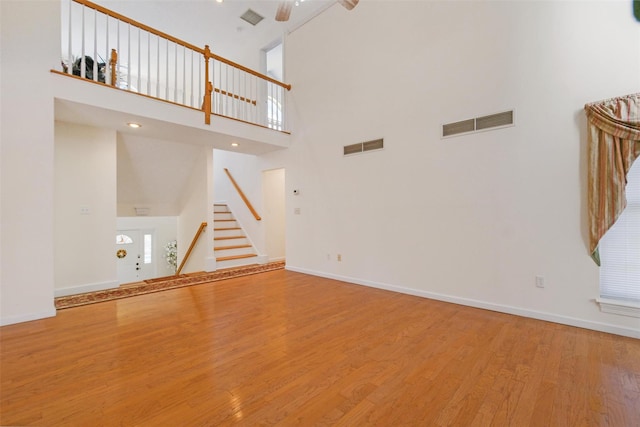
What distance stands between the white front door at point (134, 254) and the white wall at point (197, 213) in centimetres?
422

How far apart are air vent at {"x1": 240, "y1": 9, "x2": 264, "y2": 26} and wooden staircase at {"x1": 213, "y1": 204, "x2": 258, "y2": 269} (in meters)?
4.37

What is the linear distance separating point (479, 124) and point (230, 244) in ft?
17.1

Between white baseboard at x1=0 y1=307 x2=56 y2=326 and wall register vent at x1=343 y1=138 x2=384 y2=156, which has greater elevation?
wall register vent at x1=343 y1=138 x2=384 y2=156

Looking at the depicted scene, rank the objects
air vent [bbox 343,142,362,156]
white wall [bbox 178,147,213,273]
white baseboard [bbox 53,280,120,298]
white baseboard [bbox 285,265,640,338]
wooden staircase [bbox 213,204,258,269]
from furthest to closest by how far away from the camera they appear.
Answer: wooden staircase [bbox 213,204,258,269] → white wall [bbox 178,147,213,273] → air vent [bbox 343,142,362,156] → white baseboard [bbox 53,280,120,298] → white baseboard [bbox 285,265,640,338]

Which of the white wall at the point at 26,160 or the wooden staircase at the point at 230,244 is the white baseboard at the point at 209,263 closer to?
the wooden staircase at the point at 230,244

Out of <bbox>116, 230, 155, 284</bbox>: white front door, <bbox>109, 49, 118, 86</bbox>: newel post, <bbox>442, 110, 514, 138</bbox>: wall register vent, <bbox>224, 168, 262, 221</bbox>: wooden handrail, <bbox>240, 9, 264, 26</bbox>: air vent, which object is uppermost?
<bbox>240, 9, 264, 26</bbox>: air vent

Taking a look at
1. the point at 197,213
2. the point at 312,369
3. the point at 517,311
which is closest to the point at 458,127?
the point at 517,311

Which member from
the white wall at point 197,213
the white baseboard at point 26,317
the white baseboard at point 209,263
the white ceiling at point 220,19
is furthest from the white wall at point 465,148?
the white baseboard at point 26,317

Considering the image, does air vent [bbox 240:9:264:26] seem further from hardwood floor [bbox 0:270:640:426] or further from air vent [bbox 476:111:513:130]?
hardwood floor [bbox 0:270:640:426]

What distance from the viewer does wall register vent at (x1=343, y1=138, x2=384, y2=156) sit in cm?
412

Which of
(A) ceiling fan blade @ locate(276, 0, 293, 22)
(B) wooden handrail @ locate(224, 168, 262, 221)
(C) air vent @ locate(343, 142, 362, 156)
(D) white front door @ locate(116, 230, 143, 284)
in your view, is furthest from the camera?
(D) white front door @ locate(116, 230, 143, 284)

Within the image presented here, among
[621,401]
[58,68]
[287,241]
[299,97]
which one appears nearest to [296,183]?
[287,241]

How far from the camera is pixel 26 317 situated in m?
2.83

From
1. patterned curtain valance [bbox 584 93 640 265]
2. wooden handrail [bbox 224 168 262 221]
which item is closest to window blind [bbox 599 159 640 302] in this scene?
patterned curtain valance [bbox 584 93 640 265]
